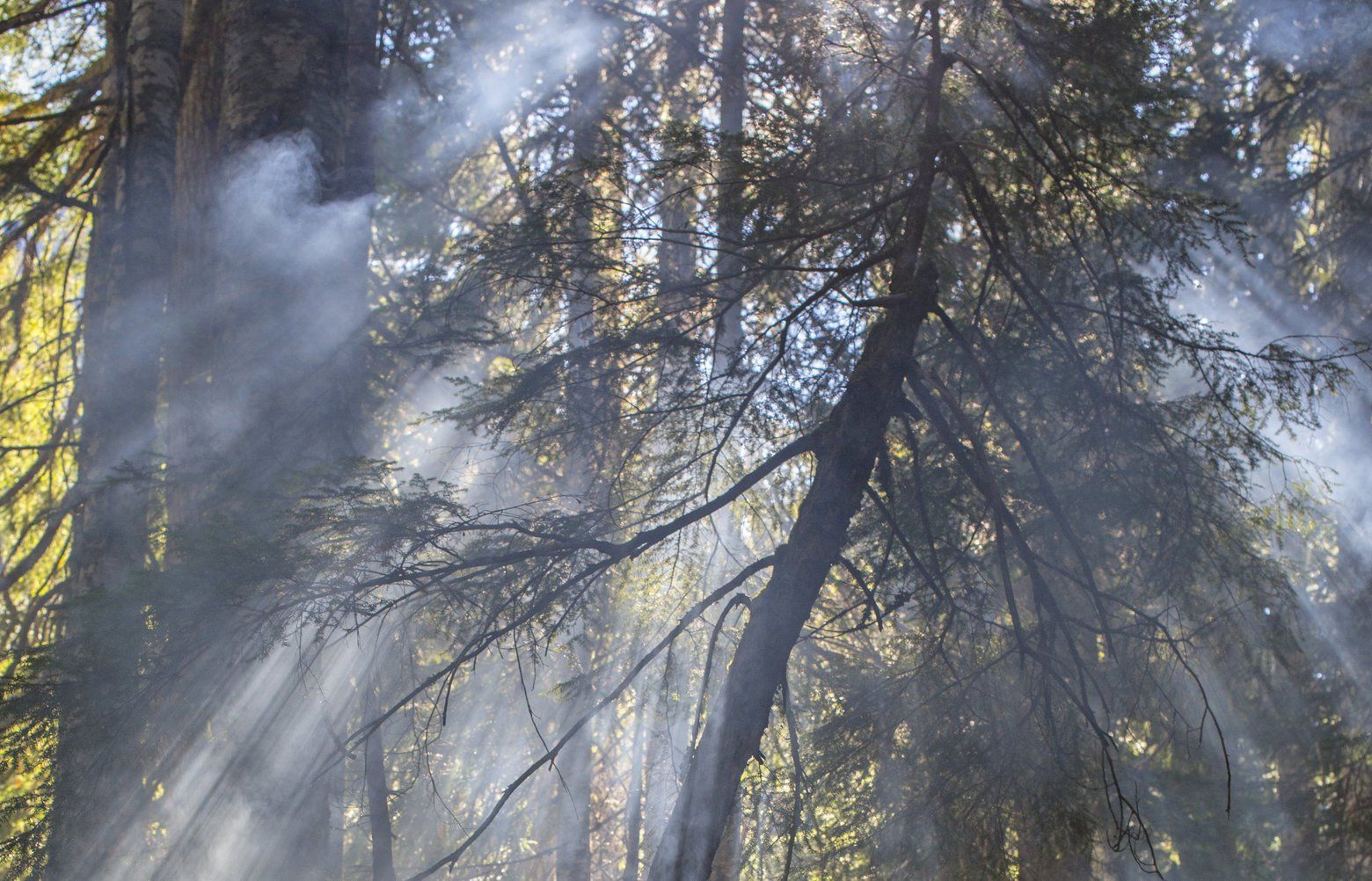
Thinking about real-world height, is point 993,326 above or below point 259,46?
below

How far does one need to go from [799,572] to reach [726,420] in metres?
1.50

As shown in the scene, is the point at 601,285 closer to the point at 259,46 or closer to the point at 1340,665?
the point at 259,46

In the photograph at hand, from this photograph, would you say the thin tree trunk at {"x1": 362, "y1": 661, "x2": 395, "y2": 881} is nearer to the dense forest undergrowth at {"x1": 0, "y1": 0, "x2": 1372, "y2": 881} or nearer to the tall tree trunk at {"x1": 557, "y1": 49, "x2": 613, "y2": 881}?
the dense forest undergrowth at {"x1": 0, "y1": 0, "x2": 1372, "y2": 881}

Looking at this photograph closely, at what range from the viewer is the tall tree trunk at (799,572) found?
4.30m

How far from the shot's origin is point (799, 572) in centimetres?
436

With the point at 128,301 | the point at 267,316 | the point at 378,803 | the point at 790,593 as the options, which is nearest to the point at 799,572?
the point at 790,593

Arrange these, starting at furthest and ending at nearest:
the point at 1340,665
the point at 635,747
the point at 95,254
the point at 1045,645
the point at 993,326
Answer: the point at 635,747 < the point at 1340,665 < the point at 95,254 < the point at 993,326 < the point at 1045,645

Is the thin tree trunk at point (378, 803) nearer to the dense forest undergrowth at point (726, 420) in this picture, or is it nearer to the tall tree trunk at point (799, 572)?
the dense forest undergrowth at point (726, 420)

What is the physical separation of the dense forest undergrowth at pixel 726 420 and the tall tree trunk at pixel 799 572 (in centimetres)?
2

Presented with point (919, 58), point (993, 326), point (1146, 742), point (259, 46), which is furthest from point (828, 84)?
point (1146, 742)

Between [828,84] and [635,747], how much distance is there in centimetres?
899

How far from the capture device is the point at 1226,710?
9.38 m

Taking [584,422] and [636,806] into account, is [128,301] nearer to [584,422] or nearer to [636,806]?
[584,422]

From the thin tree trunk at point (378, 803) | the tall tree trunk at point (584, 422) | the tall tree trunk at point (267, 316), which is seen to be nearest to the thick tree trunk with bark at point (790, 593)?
the tall tree trunk at point (584, 422)
